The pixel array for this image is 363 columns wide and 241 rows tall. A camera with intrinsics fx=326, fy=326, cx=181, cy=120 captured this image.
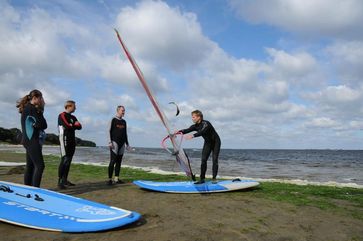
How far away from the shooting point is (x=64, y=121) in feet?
22.7

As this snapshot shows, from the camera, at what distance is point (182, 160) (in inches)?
295

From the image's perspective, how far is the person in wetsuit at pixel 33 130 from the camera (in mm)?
5781

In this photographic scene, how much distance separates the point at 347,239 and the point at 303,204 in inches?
74.8

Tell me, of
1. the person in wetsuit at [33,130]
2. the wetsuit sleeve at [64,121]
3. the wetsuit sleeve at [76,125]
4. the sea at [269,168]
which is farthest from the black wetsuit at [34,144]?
the sea at [269,168]

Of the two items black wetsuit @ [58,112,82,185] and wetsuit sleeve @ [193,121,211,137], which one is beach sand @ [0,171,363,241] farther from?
wetsuit sleeve @ [193,121,211,137]

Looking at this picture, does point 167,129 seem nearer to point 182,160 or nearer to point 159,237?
point 182,160

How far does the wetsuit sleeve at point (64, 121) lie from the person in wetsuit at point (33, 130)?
2.74 ft

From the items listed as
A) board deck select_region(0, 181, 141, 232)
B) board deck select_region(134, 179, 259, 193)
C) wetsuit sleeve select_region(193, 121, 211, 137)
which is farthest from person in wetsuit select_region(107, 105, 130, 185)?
board deck select_region(0, 181, 141, 232)

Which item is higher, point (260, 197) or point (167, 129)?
point (167, 129)

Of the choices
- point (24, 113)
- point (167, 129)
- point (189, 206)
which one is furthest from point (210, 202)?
point (24, 113)

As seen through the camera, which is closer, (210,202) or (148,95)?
(210,202)

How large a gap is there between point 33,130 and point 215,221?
11.9 ft

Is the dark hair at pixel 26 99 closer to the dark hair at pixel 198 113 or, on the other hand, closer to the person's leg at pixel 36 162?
the person's leg at pixel 36 162

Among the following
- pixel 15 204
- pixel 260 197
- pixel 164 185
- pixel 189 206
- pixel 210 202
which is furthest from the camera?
pixel 164 185
